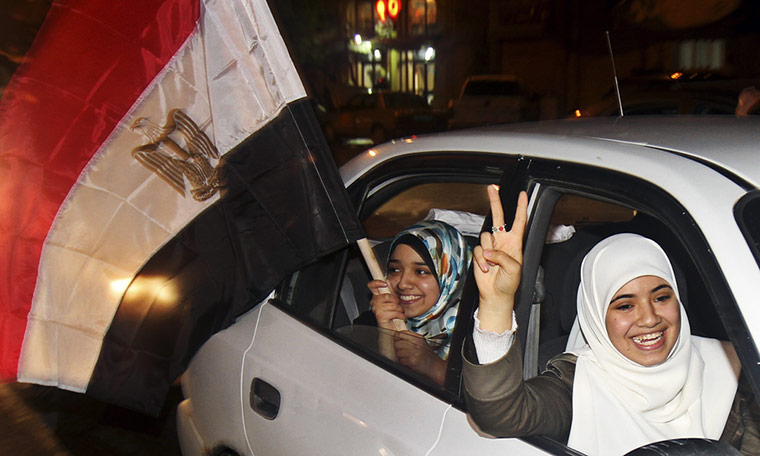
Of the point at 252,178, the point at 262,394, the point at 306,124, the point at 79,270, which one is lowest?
the point at 262,394

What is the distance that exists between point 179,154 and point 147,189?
0.14m

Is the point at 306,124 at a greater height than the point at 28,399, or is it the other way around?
the point at 306,124

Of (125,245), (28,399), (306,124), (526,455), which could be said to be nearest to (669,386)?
(526,455)

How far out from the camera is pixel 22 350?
7.52 feet

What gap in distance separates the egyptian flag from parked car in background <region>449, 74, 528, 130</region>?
16438mm

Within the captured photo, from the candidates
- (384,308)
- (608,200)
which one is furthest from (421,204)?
(608,200)

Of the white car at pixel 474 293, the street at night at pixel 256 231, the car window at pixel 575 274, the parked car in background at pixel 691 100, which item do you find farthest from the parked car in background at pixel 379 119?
the street at night at pixel 256 231

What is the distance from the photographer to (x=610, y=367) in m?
2.02

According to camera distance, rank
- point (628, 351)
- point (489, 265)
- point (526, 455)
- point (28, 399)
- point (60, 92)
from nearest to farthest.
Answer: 1. point (526, 455)
2. point (489, 265)
3. point (628, 351)
4. point (60, 92)
5. point (28, 399)

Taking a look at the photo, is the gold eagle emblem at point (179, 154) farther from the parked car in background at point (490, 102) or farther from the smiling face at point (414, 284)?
the parked car in background at point (490, 102)

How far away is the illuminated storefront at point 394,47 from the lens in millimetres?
35906

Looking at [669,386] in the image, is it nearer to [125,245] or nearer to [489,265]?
[489,265]

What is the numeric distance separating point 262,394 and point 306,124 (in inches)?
34.2

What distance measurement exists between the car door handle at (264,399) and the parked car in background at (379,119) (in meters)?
21.1
